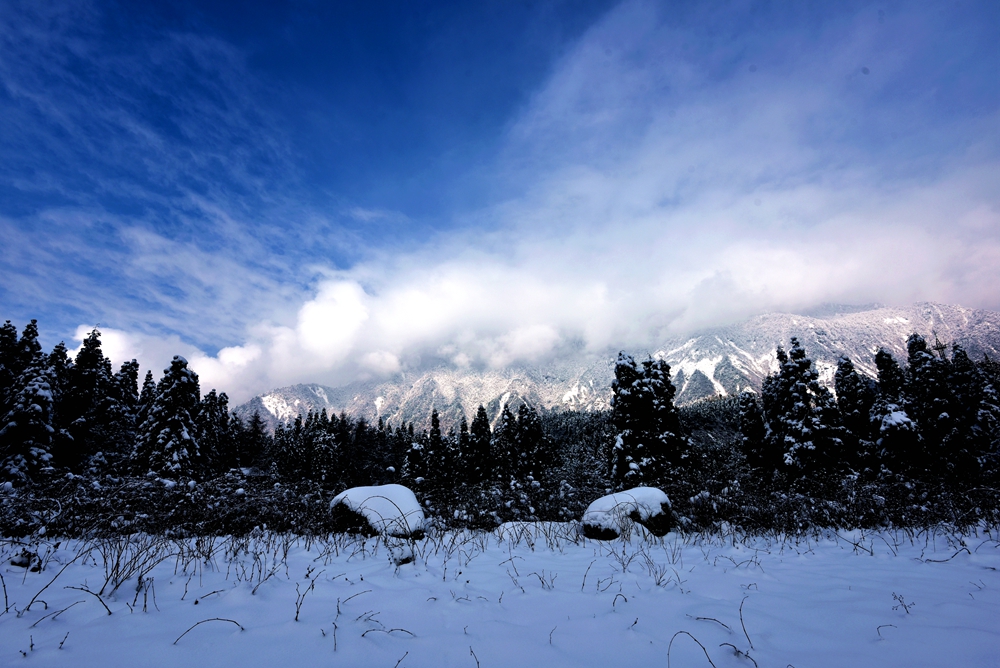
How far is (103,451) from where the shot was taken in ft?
97.9

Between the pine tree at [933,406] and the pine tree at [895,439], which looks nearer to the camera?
the pine tree at [895,439]

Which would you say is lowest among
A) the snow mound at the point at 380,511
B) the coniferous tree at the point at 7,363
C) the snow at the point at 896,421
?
the snow mound at the point at 380,511

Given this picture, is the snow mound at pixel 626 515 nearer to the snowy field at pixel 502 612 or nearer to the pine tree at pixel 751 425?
the snowy field at pixel 502 612

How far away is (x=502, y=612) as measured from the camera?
11.9 feet

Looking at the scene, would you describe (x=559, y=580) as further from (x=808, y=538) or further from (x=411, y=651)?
(x=808, y=538)

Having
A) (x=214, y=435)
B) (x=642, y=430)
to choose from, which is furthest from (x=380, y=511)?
(x=214, y=435)

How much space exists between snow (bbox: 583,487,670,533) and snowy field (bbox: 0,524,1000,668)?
2371 millimetres

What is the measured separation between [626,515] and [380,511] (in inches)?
196

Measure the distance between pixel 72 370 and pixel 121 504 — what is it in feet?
125

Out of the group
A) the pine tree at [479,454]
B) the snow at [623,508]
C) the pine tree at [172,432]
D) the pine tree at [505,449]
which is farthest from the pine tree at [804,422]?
the pine tree at [172,432]

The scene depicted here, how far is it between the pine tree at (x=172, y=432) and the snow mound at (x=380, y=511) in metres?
21.4

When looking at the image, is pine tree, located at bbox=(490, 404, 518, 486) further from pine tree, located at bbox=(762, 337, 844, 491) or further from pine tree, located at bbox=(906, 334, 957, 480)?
pine tree, located at bbox=(906, 334, 957, 480)

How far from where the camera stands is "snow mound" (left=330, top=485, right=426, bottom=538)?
7.27 metres

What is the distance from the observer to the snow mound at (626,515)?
8031 millimetres
